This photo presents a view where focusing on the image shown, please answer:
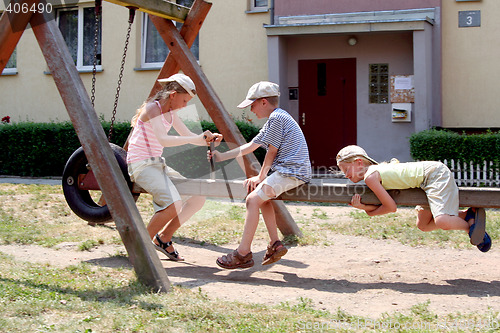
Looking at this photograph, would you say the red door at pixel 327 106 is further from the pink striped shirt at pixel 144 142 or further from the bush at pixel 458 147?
the pink striped shirt at pixel 144 142

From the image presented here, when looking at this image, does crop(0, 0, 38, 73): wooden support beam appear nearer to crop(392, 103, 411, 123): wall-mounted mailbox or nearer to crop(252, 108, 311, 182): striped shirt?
crop(252, 108, 311, 182): striped shirt

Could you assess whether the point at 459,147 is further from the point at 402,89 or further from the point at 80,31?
the point at 80,31

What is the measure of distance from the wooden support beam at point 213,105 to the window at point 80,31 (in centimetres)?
1006

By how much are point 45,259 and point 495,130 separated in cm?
1093

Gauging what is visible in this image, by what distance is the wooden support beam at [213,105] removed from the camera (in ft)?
22.2

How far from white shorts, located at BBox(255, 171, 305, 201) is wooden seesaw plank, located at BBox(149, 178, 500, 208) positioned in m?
0.11

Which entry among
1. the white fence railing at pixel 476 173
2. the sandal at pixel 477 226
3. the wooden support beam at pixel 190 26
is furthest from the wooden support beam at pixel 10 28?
the white fence railing at pixel 476 173

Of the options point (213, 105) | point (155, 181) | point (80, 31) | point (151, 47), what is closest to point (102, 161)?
point (155, 181)

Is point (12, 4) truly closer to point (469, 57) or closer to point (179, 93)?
point (179, 93)

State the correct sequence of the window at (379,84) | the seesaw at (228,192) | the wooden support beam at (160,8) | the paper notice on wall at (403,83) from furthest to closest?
the window at (379,84)
the paper notice on wall at (403,83)
the wooden support beam at (160,8)
the seesaw at (228,192)

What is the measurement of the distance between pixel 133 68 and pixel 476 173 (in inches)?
350

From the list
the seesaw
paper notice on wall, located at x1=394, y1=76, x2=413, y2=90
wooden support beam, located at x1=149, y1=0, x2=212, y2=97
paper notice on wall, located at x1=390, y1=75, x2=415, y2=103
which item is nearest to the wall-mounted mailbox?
paper notice on wall, located at x1=390, y1=75, x2=415, y2=103

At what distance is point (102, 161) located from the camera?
16.0 feet

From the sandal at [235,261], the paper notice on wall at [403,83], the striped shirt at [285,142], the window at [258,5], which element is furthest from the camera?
the window at [258,5]
